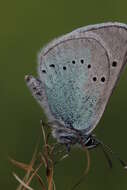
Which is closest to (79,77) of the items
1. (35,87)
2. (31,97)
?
(35,87)

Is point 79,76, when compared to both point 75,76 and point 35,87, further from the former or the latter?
point 35,87

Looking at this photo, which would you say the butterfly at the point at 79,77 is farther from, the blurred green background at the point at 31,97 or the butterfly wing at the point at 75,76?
the blurred green background at the point at 31,97

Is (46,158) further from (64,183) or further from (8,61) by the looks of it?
(8,61)

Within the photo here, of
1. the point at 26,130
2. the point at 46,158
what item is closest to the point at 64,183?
the point at 26,130

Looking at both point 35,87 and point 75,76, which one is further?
point 75,76

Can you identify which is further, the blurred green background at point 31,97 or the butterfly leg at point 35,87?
the blurred green background at point 31,97

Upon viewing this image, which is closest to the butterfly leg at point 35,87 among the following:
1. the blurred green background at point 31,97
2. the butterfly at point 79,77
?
the butterfly at point 79,77

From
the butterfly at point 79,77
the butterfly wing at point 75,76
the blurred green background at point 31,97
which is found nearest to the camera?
the butterfly at point 79,77
